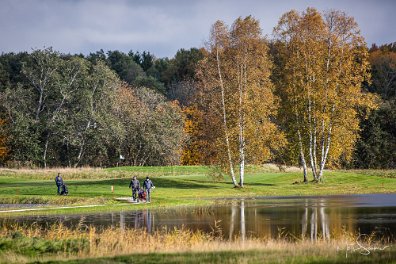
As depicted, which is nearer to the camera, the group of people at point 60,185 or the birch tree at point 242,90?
the group of people at point 60,185

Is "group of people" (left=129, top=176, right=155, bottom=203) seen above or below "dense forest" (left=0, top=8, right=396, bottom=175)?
below

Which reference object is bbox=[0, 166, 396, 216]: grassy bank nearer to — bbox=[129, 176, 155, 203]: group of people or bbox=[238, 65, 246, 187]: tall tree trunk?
bbox=[129, 176, 155, 203]: group of people

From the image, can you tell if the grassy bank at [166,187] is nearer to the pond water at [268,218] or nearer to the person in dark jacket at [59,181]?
the person in dark jacket at [59,181]

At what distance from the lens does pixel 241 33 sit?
6581 cm

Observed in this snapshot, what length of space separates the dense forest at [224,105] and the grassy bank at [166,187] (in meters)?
2.88

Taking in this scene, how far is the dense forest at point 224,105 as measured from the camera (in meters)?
66.1

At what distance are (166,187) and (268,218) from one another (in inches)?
1081

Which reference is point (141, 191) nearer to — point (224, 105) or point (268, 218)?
point (268, 218)

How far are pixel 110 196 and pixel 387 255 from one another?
1408 inches

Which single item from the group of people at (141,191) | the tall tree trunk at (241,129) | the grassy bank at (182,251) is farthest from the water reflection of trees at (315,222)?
the tall tree trunk at (241,129)

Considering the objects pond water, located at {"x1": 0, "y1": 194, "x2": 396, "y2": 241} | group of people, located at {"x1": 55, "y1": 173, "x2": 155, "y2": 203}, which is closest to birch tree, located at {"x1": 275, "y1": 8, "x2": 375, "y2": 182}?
pond water, located at {"x1": 0, "y1": 194, "x2": 396, "y2": 241}

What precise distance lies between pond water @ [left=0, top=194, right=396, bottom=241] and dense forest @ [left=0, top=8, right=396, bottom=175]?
53.6 ft

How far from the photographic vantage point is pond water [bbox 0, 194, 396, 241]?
107 ft

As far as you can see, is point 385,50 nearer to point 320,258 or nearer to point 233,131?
point 233,131
